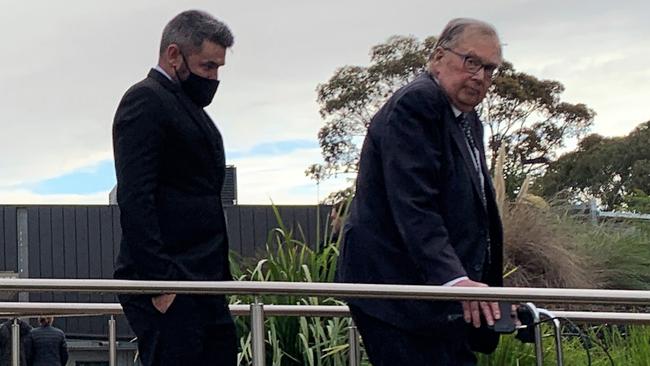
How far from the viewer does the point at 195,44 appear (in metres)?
3.60

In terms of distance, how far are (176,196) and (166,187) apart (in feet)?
0.13

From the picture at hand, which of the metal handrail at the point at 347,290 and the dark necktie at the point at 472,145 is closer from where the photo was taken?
the metal handrail at the point at 347,290

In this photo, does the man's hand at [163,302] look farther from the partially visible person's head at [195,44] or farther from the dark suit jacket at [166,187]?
the partially visible person's head at [195,44]

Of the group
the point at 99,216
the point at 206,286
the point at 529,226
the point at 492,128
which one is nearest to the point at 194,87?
the point at 206,286

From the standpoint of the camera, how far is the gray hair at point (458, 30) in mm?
3297

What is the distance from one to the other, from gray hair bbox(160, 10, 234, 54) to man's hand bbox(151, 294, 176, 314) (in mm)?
780

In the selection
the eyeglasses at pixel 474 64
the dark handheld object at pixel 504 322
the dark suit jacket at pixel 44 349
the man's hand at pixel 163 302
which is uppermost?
the eyeglasses at pixel 474 64

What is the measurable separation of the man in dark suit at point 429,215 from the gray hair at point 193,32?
0.65 meters

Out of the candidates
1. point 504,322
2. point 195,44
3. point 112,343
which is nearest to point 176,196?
point 195,44

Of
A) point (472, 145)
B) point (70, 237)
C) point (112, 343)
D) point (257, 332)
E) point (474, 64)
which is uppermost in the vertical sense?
point (474, 64)

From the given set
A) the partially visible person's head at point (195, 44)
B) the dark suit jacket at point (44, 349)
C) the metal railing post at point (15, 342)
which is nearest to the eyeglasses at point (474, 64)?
the partially visible person's head at point (195, 44)

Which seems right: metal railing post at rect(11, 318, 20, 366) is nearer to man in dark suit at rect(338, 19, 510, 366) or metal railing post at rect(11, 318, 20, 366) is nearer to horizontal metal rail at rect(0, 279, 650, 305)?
horizontal metal rail at rect(0, 279, 650, 305)

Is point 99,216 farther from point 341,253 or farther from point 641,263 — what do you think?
point 341,253

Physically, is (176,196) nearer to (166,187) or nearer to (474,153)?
(166,187)
